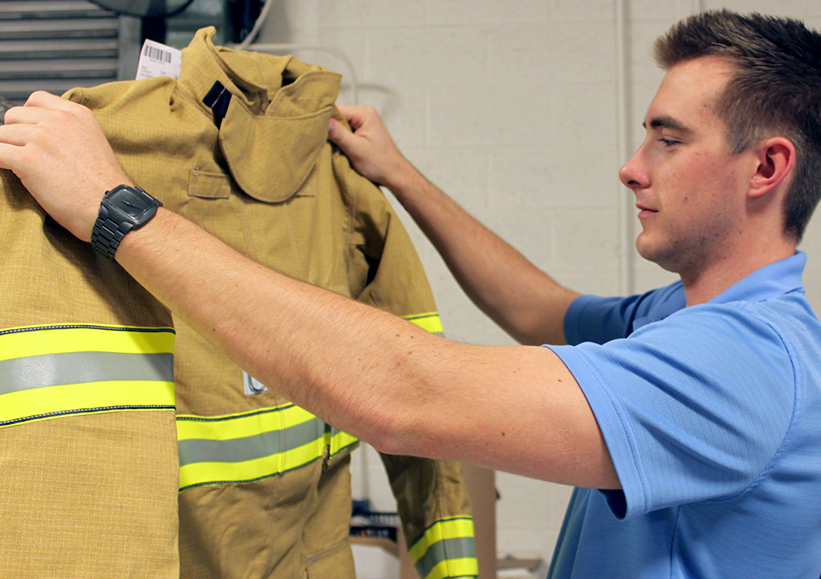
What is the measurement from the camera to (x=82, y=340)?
0.70 m

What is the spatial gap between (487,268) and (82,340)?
3.26 feet

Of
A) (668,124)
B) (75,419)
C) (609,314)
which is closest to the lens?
(75,419)

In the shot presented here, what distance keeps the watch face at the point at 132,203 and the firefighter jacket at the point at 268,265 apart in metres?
0.11

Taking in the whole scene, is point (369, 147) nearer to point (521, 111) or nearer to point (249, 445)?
point (249, 445)

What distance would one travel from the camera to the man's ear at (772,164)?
104cm

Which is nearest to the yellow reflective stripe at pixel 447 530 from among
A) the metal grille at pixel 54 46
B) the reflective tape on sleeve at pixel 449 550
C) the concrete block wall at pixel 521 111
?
the reflective tape on sleeve at pixel 449 550

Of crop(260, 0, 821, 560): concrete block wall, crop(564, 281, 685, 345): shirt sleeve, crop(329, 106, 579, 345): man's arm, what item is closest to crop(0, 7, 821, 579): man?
crop(564, 281, 685, 345): shirt sleeve

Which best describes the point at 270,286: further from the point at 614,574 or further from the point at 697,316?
the point at 614,574

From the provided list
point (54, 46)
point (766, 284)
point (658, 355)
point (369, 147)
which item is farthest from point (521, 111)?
point (658, 355)

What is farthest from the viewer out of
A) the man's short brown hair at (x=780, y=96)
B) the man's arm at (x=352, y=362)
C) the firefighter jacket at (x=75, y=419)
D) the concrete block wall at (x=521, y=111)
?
the concrete block wall at (x=521, y=111)

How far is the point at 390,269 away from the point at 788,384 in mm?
645

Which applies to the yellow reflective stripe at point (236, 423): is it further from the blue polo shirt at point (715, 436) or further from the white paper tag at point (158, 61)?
the white paper tag at point (158, 61)

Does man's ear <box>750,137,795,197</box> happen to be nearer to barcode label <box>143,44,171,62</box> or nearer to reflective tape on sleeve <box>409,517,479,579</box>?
reflective tape on sleeve <box>409,517,479,579</box>

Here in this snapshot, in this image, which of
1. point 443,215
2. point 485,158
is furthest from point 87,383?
point 485,158
